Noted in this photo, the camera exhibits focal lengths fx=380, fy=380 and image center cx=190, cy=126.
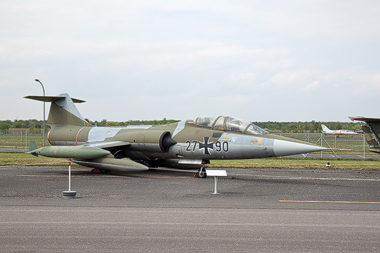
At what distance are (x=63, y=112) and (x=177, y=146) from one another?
839cm

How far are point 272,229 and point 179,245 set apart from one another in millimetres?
1861

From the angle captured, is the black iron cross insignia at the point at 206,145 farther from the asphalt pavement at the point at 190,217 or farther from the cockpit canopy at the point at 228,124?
the asphalt pavement at the point at 190,217

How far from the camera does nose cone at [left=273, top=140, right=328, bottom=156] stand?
13.6m

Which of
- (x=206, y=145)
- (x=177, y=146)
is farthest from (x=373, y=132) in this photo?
(x=177, y=146)

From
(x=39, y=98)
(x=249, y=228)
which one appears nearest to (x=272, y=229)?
(x=249, y=228)

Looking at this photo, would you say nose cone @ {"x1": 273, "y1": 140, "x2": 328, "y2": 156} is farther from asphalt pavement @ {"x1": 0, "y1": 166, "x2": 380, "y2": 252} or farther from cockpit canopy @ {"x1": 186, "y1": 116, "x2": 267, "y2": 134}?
asphalt pavement @ {"x1": 0, "y1": 166, "x2": 380, "y2": 252}

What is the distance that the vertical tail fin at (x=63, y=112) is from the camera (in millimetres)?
21203

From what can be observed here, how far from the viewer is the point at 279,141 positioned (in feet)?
46.7

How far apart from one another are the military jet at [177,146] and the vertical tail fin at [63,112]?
1812 mm

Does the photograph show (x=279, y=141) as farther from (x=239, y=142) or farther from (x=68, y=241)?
(x=68, y=241)

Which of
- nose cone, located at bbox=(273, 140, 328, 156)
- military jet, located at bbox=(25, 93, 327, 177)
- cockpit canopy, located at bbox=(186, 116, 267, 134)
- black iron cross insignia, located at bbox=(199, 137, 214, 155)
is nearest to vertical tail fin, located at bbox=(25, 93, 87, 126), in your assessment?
military jet, located at bbox=(25, 93, 327, 177)

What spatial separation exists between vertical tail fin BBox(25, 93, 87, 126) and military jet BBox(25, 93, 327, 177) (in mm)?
1812

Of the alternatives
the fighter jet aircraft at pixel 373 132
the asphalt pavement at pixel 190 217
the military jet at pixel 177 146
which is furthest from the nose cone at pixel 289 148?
the fighter jet aircraft at pixel 373 132

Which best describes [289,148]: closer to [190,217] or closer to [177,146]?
[177,146]
